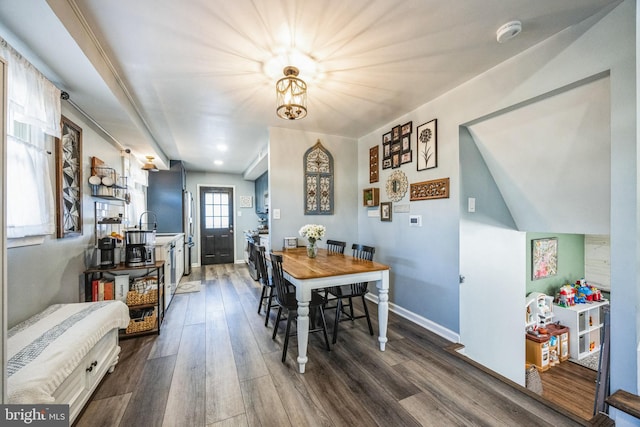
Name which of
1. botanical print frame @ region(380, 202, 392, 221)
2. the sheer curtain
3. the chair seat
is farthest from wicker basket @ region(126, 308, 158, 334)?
botanical print frame @ region(380, 202, 392, 221)

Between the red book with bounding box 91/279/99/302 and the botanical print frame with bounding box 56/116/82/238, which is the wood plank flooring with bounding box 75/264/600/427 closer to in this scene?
the red book with bounding box 91/279/99/302

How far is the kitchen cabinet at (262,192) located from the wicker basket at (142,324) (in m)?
3.34

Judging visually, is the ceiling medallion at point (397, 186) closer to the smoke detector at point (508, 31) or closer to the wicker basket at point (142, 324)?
the smoke detector at point (508, 31)

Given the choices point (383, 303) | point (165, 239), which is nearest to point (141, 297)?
point (165, 239)

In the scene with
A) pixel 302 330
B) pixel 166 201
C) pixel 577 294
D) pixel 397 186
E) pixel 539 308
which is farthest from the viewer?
pixel 166 201

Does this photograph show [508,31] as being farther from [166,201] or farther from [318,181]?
[166,201]

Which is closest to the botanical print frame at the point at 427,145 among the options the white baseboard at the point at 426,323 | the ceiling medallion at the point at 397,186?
the ceiling medallion at the point at 397,186

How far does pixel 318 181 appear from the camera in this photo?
382cm

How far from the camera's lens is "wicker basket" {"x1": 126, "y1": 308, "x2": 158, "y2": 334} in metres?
2.57

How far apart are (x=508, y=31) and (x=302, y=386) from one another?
A: 2.86m

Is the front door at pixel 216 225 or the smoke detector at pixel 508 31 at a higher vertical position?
the smoke detector at pixel 508 31

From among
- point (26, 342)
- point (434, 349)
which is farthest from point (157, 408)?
point (434, 349)

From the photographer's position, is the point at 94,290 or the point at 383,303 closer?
the point at 383,303

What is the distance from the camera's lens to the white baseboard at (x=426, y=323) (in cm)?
250
